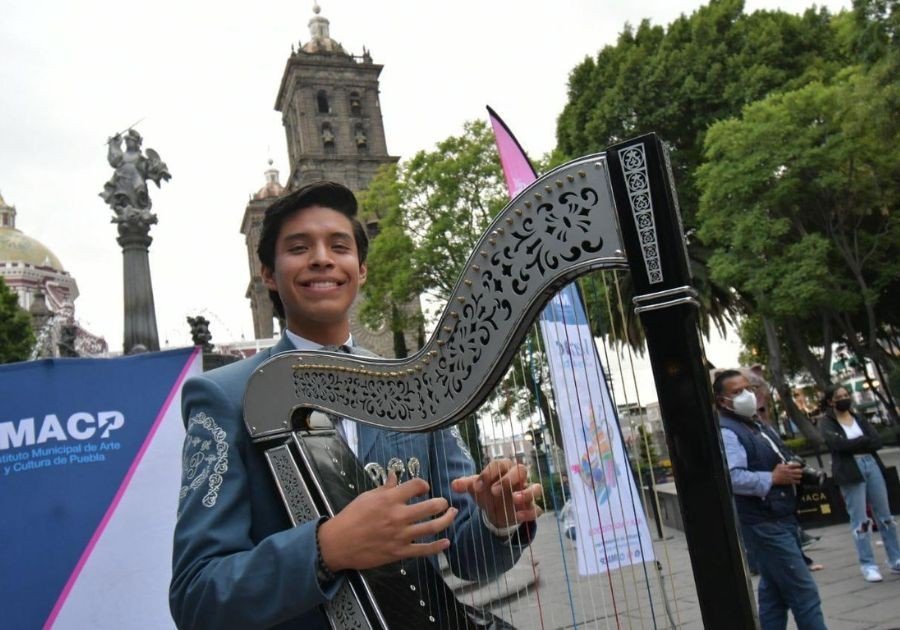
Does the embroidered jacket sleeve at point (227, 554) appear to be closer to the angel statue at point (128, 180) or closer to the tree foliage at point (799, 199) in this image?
the angel statue at point (128, 180)

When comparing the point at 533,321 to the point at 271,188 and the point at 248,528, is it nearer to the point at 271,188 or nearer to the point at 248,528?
the point at 248,528

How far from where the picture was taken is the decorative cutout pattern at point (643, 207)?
1.03m

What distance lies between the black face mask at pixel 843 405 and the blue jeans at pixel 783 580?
7.22 ft

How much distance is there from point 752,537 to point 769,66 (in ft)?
54.1

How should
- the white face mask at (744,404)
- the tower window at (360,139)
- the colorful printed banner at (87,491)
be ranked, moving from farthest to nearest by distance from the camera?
the tower window at (360,139), the white face mask at (744,404), the colorful printed banner at (87,491)

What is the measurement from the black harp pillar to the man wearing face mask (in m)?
2.75

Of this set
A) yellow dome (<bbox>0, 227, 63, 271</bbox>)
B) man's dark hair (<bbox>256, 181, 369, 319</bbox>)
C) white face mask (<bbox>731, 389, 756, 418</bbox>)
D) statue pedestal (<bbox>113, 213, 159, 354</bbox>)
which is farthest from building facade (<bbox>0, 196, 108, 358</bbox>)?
man's dark hair (<bbox>256, 181, 369, 319</bbox>)

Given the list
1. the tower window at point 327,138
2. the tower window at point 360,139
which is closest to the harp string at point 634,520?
the tower window at point 327,138

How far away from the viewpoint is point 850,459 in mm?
5684

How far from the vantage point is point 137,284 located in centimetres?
1030

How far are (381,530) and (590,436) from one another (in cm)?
57

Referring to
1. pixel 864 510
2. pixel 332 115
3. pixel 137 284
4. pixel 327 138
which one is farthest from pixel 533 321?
pixel 332 115

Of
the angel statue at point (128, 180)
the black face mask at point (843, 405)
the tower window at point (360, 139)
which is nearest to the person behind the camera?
the black face mask at point (843, 405)

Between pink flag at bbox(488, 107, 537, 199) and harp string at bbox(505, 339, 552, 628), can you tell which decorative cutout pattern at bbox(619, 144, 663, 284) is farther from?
pink flag at bbox(488, 107, 537, 199)
